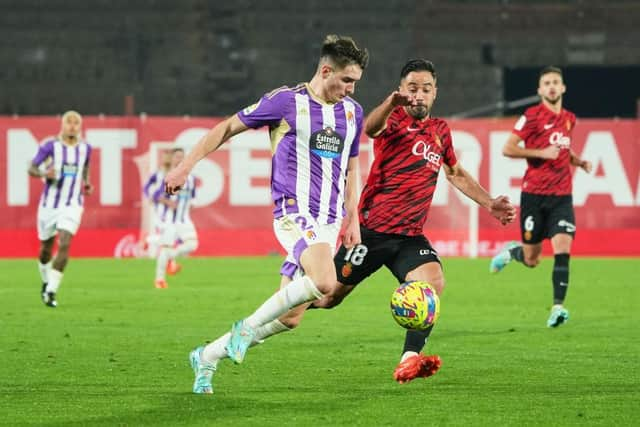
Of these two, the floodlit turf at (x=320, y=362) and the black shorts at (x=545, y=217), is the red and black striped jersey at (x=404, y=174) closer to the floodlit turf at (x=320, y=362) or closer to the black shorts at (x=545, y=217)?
the floodlit turf at (x=320, y=362)

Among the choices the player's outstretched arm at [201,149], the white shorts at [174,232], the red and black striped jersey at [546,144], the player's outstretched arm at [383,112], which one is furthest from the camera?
the white shorts at [174,232]

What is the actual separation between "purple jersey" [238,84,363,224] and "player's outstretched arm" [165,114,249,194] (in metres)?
0.15

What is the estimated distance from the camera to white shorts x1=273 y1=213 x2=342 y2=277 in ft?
26.7

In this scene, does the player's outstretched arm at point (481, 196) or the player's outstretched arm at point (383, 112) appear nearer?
the player's outstretched arm at point (383, 112)

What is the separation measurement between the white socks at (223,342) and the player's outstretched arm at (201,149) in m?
0.99

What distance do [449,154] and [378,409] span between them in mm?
2313

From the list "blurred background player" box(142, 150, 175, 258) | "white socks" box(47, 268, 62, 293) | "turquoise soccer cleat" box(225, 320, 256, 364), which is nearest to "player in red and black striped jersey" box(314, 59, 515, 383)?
"turquoise soccer cleat" box(225, 320, 256, 364)

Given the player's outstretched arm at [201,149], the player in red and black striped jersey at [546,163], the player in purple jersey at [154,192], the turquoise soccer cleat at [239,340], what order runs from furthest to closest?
the player in purple jersey at [154,192]
the player in red and black striped jersey at [546,163]
the turquoise soccer cleat at [239,340]
the player's outstretched arm at [201,149]

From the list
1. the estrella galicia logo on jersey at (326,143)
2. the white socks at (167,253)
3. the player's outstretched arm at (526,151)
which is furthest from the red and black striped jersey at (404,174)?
the white socks at (167,253)

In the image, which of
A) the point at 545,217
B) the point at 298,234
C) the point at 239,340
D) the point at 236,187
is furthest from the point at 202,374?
the point at 236,187

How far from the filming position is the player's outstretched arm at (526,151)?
43.7ft

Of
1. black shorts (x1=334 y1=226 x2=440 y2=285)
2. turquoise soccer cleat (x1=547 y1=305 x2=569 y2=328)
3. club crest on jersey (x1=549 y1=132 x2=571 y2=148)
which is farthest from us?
club crest on jersey (x1=549 y1=132 x2=571 y2=148)

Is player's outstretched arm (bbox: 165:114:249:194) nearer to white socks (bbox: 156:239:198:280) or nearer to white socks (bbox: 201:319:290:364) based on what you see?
white socks (bbox: 201:319:290:364)

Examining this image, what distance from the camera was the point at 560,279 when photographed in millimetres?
12938
